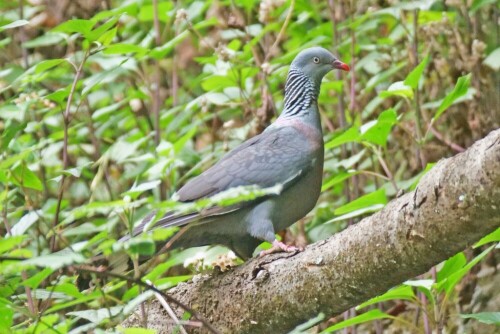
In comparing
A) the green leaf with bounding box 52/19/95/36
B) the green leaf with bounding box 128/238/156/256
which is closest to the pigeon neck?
the green leaf with bounding box 52/19/95/36

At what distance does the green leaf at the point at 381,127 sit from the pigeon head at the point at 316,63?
1.00 metres

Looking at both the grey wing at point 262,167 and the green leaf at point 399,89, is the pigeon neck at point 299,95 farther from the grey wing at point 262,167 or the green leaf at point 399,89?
the green leaf at point 399,89

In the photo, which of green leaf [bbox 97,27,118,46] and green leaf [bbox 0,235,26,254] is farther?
green leaf [bbox 97,27,118,46]

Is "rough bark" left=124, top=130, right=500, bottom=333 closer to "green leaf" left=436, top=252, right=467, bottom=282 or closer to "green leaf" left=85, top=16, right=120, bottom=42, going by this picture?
"green leaf" left=436, top=252, right=467, bottom=282

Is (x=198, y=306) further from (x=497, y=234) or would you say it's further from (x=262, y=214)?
(x=497, y=234)

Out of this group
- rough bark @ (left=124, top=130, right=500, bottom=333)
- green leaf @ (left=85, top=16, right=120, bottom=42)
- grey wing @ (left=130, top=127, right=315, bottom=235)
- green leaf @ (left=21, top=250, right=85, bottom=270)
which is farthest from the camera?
grey wing @ (left=130, top=127, right=315, bottom=235)

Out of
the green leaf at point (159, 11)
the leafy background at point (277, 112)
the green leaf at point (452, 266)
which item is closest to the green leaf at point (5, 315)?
the leafy background at point (277, 112)

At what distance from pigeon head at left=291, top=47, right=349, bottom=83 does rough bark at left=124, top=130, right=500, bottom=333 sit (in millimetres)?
1542

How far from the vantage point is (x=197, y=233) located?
13.7 ft

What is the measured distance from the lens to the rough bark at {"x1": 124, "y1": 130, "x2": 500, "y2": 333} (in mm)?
2557

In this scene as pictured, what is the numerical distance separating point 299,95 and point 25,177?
1764 millimetres

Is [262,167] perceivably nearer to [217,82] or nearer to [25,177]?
[217,82]

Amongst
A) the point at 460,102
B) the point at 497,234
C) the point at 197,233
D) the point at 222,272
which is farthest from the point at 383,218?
the point at 460,102

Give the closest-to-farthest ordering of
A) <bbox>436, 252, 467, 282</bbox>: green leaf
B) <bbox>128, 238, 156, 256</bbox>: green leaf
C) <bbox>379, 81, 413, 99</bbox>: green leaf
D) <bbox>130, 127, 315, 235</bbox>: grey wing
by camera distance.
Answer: <bbox>128, 238, 156, 256</bbox>: green leaf < <bbox>436, 252, 467, 282</bbox>: green leaf < <bbox>379, 81, 413, 99</bbox>: green leaf < <bbox>130, 127, 315, 235</bbox>: grey wing
